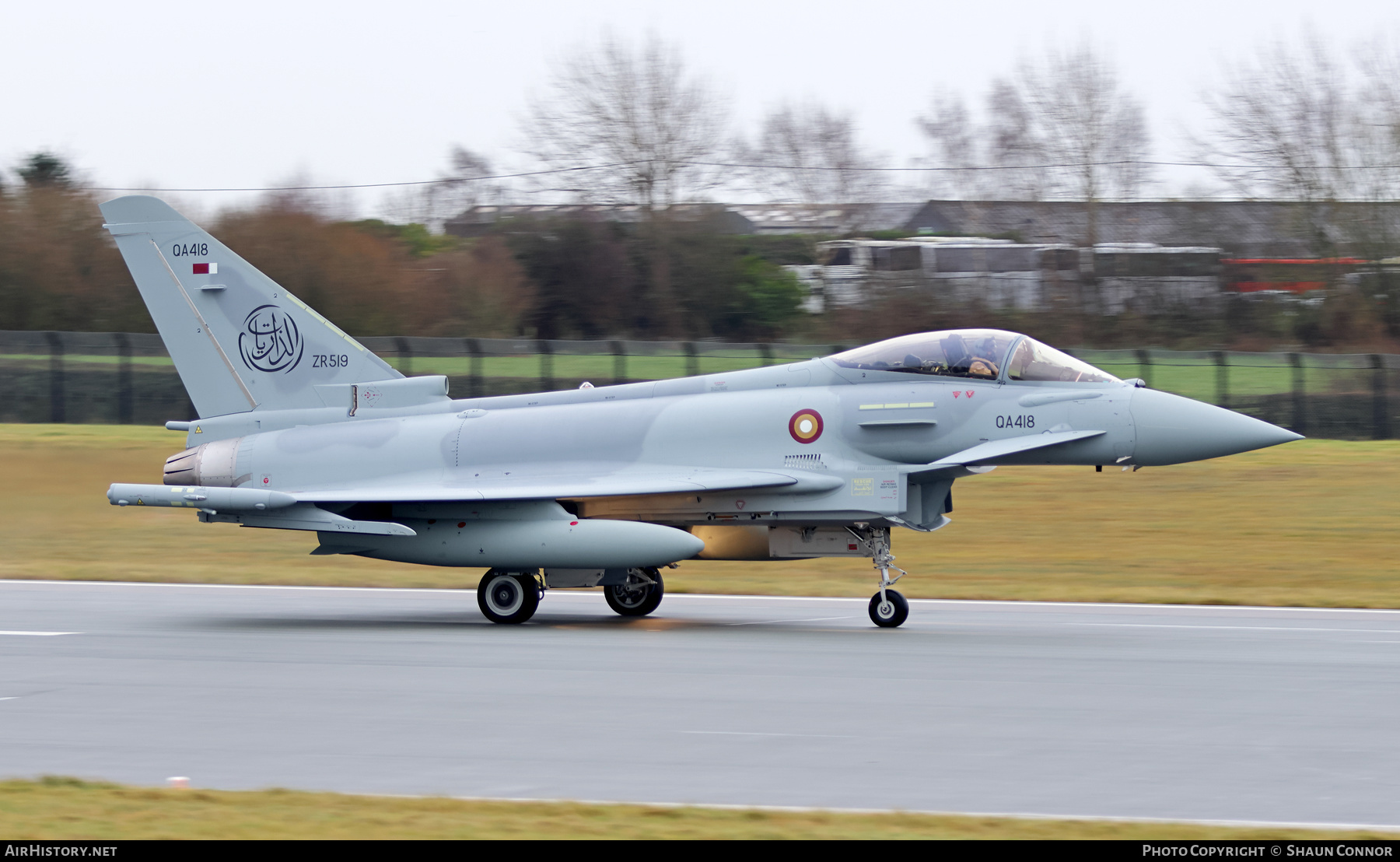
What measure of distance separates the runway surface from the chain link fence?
46.8ft

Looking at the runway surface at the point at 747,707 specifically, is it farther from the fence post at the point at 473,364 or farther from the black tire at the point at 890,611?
the fence post at the point at 473,364

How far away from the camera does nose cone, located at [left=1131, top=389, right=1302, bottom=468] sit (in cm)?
1330

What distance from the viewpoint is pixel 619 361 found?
3078 centimetres

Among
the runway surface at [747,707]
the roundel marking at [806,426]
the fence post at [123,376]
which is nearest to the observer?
the runway surface at [747,707]

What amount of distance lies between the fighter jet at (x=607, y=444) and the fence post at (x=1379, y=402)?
54.8 ft

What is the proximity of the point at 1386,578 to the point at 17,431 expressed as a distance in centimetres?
2547

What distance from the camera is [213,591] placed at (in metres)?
18.2

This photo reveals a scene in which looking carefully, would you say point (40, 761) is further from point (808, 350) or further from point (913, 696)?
point (808, 350)

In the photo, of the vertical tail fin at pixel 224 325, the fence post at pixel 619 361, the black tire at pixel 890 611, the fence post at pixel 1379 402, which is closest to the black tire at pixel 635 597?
the black tire at pixel 890 611

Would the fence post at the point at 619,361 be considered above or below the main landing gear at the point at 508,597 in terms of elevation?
above

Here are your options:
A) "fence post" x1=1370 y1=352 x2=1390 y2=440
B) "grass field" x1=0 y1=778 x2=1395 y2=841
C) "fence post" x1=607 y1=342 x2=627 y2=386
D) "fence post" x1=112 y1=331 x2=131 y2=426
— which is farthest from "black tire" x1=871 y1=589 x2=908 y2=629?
"fence post" x1=112 y1=331 x2=131 y2=426

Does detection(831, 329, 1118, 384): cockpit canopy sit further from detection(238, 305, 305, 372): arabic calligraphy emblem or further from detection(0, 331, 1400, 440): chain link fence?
detection(0, 331, 1400, 440): chain link fence

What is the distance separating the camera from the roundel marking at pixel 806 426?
14.2 m

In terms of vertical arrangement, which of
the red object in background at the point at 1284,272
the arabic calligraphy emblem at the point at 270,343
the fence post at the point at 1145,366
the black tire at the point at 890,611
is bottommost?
the black tire at the point at 890,611
